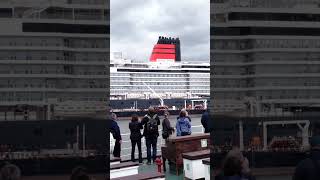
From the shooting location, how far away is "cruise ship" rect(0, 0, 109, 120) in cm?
431

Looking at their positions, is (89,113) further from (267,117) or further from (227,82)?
(267,117)

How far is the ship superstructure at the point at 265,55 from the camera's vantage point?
15.5 ft

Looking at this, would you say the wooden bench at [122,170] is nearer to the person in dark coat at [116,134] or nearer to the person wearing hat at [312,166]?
the person in dark coat at [116,134]

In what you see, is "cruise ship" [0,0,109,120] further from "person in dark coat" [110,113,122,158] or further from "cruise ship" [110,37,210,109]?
"cruise ship" [110,37,210,109]

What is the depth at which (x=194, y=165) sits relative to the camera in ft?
20.6

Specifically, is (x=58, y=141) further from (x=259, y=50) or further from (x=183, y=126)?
(x=183, y=126)

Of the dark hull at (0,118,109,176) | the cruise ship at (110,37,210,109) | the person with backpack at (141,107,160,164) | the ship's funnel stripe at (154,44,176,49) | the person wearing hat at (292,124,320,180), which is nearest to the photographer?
the person wearing hat at (292,124,320,180)

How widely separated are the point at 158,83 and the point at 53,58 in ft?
166

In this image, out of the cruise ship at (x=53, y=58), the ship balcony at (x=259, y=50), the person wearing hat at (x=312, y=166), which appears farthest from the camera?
the ship balcony at (x=259, y=50)

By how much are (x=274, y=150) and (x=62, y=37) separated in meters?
2.55

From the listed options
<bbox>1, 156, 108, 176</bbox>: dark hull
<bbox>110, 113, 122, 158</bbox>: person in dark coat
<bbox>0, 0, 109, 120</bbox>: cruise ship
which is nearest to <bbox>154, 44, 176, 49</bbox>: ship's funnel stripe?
<bbox>110, 113, 122, 158</bbox>: person in dark coat

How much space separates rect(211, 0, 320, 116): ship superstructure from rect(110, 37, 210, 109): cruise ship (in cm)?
4627

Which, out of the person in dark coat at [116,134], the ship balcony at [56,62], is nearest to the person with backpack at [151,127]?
the person in dark coat at [116,134]

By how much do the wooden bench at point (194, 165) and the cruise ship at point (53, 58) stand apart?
217 centimetres
